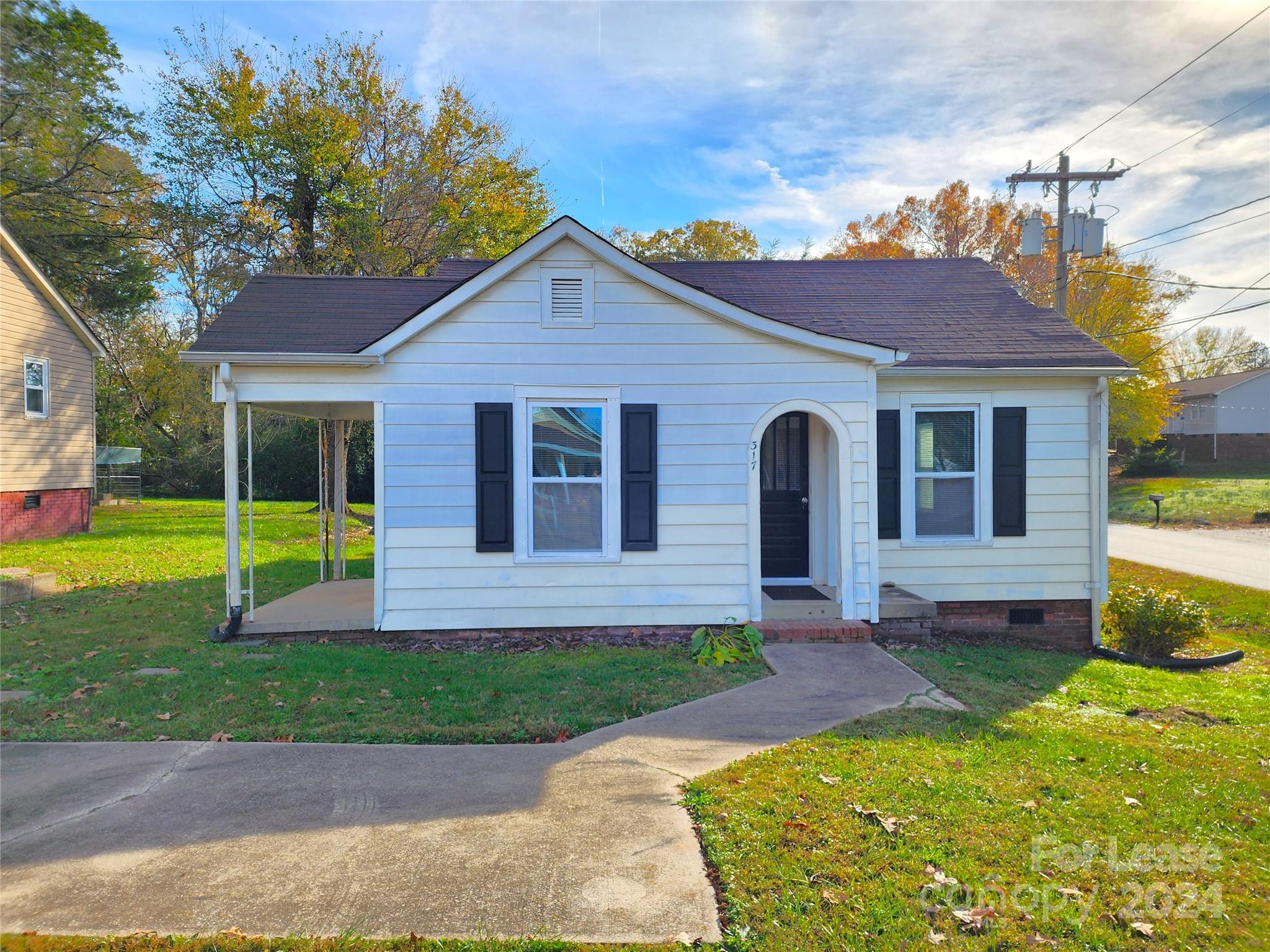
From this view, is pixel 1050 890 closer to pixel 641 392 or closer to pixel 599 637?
pixel 599 637

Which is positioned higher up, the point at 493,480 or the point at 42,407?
the point at 42,407

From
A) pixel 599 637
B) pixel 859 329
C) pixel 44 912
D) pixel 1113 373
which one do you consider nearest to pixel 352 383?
pixel 599 637

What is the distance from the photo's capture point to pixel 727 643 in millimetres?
7508

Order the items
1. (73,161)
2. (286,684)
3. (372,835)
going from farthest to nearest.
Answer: (73,161)
(286,684)
(372,835)

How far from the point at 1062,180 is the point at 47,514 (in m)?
24.0

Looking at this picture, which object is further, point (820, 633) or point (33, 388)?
point (33, 388)

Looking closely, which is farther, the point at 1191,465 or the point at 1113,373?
the point at 1191,465

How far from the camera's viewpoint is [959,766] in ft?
15.2

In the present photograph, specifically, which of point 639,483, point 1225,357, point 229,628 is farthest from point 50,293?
point 1225,357

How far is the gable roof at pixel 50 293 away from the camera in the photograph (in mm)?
16109

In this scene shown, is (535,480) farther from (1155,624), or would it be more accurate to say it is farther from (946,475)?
(1155,624)

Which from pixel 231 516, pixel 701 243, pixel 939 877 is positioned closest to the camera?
pixel 939 877

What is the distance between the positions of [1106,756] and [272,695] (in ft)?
19.9

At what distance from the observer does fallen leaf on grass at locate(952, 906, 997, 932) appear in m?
3.06
